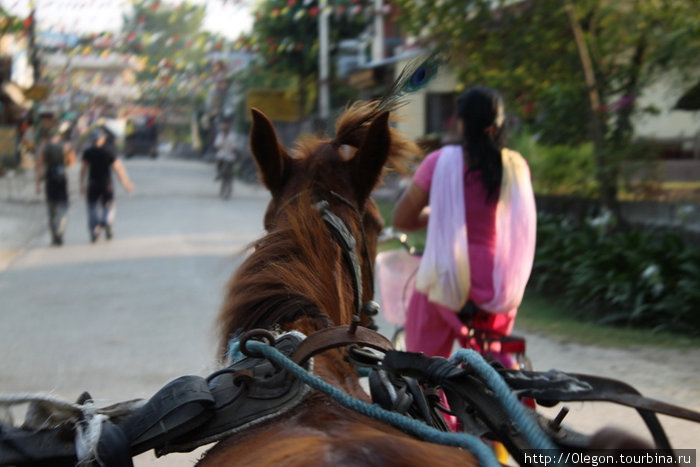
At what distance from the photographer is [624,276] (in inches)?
290

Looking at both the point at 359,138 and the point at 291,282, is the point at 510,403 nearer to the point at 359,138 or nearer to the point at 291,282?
the point at 291,282

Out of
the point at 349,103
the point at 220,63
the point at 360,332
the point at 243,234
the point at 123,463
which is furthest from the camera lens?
the point at 220,63

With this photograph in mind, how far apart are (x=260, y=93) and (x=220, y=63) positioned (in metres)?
2.55

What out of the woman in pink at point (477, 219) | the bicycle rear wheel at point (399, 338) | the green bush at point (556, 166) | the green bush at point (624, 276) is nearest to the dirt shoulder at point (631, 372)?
the green bush at point (624, 276)

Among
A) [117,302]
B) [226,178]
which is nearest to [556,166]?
[117,302]

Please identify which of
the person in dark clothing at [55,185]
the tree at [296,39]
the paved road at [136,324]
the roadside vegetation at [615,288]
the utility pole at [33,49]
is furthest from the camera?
the tree at [296,39]

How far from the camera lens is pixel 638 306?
23.1ft

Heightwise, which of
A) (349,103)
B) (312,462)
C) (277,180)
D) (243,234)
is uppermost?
(349,103)

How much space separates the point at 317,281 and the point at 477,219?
1.56m

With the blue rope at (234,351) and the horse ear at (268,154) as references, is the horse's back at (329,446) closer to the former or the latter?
the blue rope at (234,351)

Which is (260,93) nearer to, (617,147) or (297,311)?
(617,147)

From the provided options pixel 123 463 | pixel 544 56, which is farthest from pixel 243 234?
pixel 123 463

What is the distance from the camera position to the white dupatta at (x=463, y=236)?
3469 mm

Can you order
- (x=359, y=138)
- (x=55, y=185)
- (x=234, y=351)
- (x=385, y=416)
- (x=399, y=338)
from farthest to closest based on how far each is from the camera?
(x=55, y=185), (x=399, y=338), (x=359, y=138), (x=234, y=351), (x=385, y=416)
